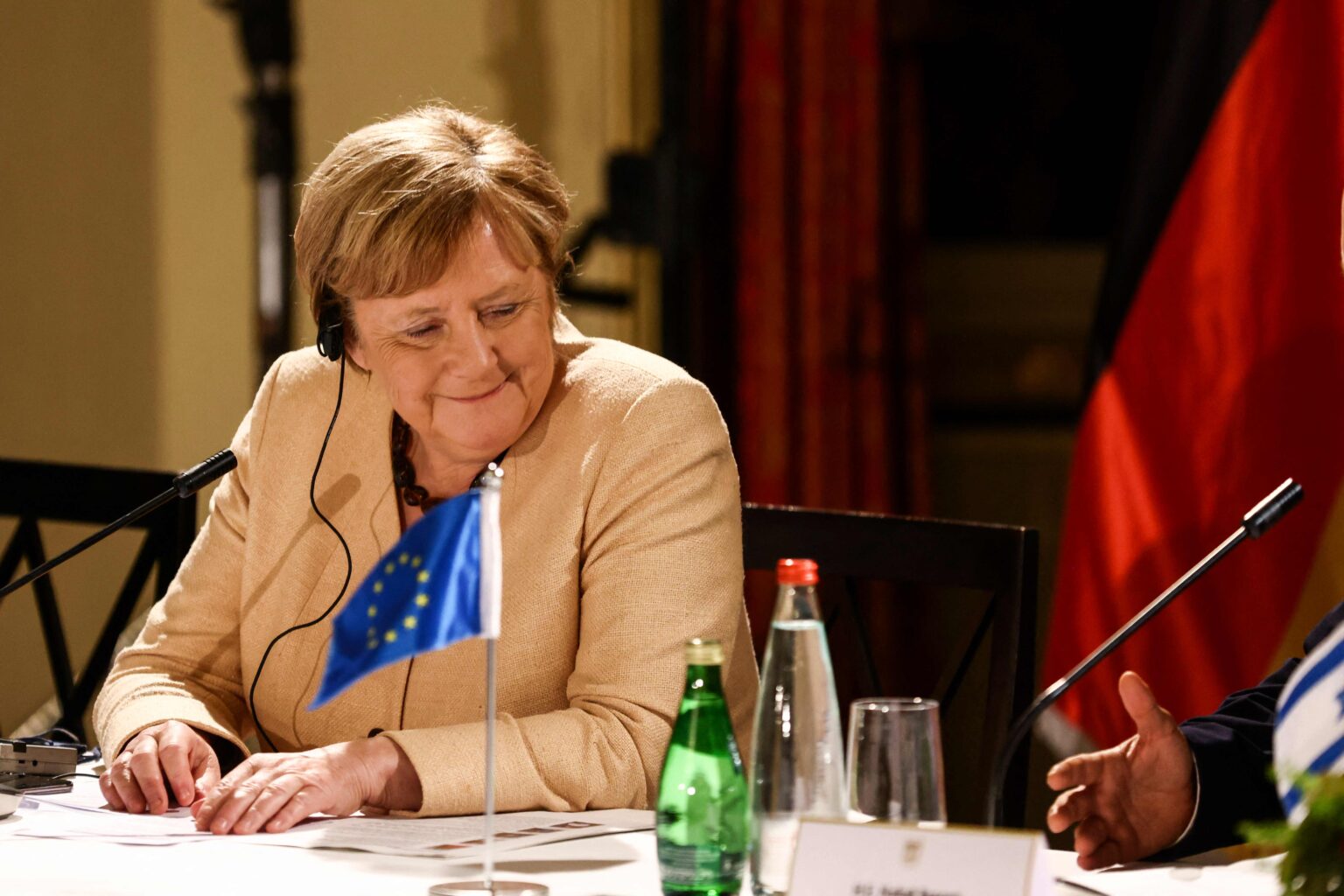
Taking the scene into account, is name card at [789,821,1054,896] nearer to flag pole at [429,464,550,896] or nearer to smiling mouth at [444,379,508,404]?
flag pole at [429,464,550,896]

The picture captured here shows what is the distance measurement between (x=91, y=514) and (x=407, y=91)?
60.2 inches

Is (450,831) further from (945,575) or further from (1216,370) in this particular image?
(1216,370)

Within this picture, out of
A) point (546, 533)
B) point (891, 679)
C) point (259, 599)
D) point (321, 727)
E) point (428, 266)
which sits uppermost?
point (428, 266)

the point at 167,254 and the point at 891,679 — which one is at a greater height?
the point at 167,254

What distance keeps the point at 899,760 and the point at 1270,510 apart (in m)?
0.41

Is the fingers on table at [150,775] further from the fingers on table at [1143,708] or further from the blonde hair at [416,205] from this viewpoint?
the fingers on table at [1143,708]

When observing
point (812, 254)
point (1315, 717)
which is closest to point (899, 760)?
point (1315, 717)

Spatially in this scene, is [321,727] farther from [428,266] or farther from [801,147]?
[801,147]

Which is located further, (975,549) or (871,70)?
(871,70)

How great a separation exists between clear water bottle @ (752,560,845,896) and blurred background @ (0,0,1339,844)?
2300mm

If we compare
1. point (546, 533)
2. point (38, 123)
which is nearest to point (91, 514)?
point (546, 533)

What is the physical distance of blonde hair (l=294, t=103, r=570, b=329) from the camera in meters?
1.66

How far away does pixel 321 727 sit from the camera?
1808mm

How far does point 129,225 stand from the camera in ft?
11.2
